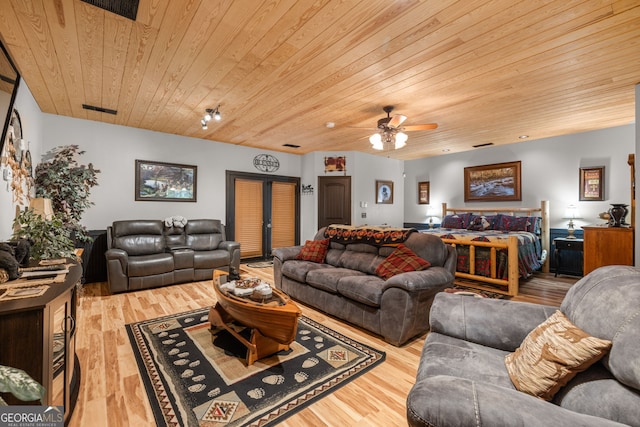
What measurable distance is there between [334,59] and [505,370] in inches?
103

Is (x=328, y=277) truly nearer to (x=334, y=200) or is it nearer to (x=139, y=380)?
(x=139, y=380)

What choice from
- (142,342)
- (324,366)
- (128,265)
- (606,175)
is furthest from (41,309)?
(606,175)

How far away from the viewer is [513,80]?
3000mm

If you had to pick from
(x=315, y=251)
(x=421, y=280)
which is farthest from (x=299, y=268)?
(x=421, y=280)

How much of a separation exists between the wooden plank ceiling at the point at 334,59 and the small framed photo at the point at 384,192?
9.22ft

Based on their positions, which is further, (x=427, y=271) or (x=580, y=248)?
(x=580, y=248)

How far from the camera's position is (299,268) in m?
3.61

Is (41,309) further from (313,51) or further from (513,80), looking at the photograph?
(513,80)

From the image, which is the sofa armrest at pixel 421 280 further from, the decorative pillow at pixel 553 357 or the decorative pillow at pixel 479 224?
the decorative pillow at pixel 479 224

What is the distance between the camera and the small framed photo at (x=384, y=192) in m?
7.16

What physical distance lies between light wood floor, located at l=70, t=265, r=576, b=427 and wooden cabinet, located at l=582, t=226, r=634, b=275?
3090 mm

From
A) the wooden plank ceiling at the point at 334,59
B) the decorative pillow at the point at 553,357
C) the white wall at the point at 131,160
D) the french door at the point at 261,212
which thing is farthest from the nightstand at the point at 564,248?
the white wall at the point at 131,160

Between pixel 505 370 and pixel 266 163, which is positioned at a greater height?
pixel 266 163

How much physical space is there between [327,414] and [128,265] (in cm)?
368
